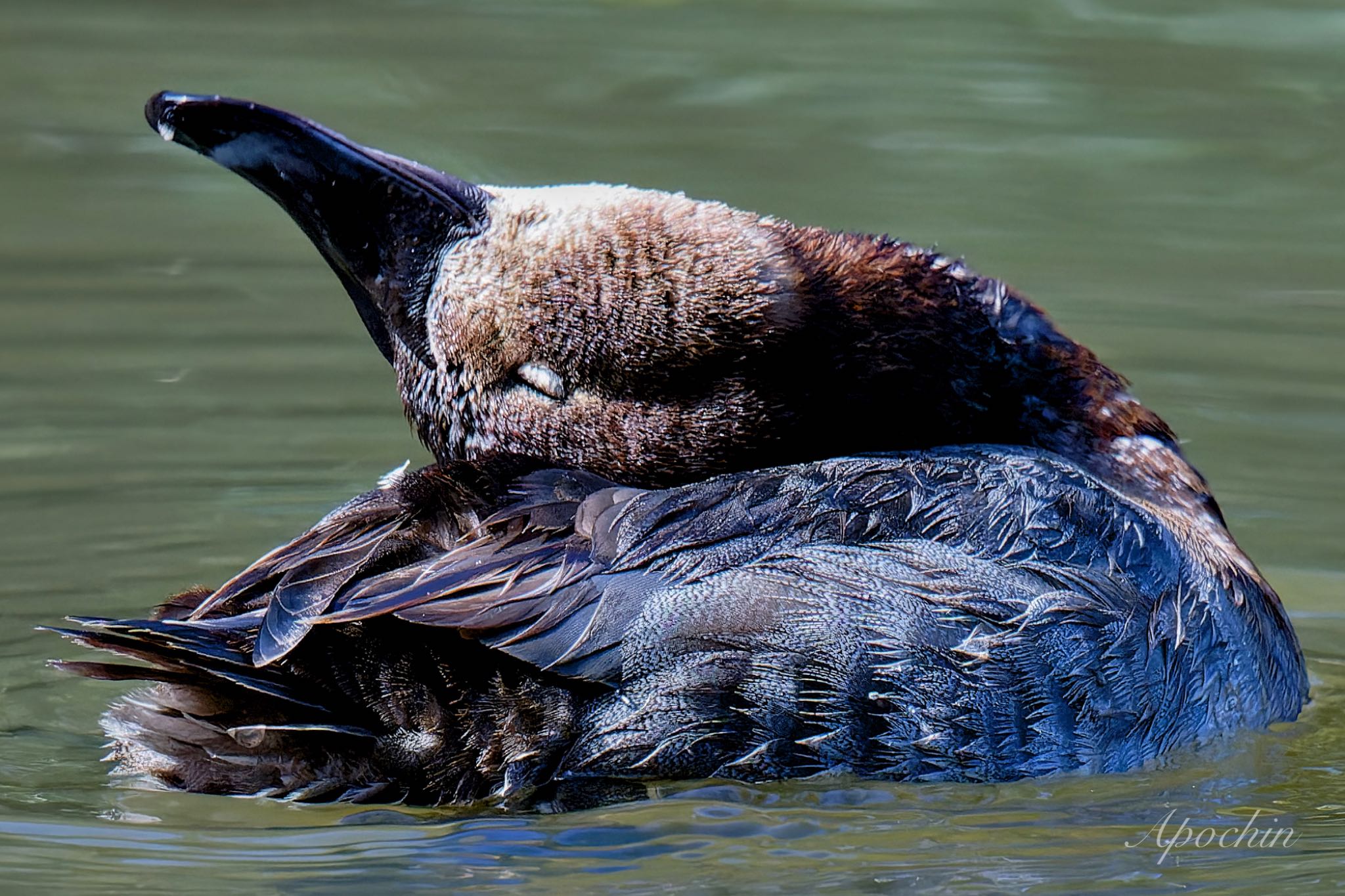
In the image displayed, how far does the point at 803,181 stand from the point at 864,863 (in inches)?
199

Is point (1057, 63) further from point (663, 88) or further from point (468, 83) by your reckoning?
Answer: point (468, 83)

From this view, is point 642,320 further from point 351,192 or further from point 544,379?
point 351,192

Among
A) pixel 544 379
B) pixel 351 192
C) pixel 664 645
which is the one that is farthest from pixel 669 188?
pixel 664 645

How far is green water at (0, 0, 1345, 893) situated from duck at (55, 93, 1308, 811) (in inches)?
4.5

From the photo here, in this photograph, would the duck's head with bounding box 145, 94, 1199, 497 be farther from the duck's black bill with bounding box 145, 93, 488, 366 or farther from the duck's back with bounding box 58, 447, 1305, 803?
the duck's back with bounding box 58, 447, 1305, 803

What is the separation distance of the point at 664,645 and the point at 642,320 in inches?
32.6

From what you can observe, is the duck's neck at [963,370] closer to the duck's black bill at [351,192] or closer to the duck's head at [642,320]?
the duck's head at [642,320]

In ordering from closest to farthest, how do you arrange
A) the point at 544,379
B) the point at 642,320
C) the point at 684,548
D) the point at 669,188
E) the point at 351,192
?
the point at 684,548 < the point at 642,320 < the point at 544,379 < the point at 351,192 < the point at 669,188

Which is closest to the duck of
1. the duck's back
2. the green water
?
the duck's back

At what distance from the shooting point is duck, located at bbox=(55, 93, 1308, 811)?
382cm

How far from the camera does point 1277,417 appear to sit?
22.1 feet

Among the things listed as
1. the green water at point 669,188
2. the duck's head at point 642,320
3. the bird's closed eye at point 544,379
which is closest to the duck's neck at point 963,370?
the duck's head at point 642,320

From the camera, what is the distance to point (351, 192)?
4555mm

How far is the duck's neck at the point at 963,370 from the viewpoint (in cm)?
444
